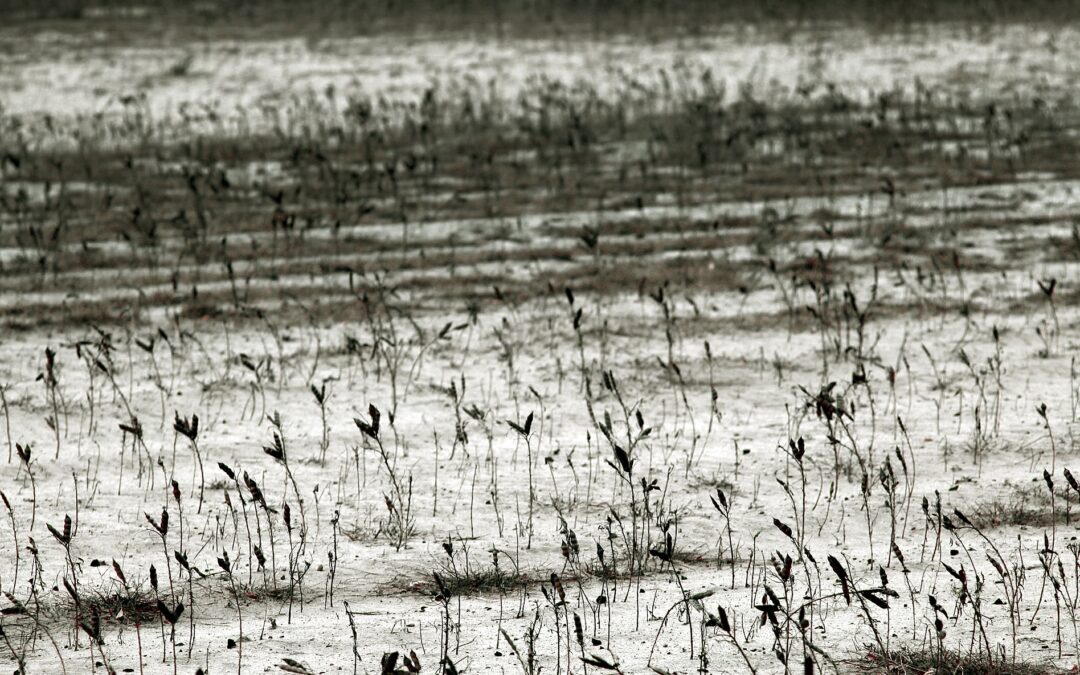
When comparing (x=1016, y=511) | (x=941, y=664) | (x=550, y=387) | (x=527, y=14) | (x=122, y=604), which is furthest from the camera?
(x=527, y=14)

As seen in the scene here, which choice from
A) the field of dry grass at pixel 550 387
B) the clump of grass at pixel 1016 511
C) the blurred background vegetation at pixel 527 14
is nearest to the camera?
the field of dry grass at pixel 550 387

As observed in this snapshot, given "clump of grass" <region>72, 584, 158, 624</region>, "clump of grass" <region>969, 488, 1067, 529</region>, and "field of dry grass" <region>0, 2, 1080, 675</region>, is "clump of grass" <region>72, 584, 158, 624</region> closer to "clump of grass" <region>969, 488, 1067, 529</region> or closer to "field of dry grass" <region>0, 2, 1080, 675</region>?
"field of dry grass" <region>0, 2, 1080, 675</region>

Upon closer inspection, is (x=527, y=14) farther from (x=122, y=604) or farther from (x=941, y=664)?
(x=941, y=664)

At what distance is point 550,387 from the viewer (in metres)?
6.39

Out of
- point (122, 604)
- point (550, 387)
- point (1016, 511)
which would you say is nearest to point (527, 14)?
point (550, 387)

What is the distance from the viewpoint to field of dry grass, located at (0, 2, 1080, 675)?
394 cm

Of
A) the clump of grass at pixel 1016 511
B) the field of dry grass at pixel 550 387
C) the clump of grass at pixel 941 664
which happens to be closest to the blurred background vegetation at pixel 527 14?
the field of dry grass at pixel 550 387

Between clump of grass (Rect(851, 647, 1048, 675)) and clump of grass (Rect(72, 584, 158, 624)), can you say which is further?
clump of grass (Rect(72, 584, 158, 624))

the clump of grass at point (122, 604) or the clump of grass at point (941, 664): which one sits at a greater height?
the clump of grass at point (122, 604)

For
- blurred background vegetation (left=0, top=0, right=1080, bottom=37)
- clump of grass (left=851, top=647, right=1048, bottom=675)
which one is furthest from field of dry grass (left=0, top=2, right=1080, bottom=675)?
blurred background vegetation (left=0, top=0, right=1080, bottom=37)

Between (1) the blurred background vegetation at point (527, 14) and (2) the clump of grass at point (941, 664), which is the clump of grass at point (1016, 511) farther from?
(1) the blurred background vegetation at point (527, 14)

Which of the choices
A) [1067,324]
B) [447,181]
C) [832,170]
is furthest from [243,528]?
[832,170]

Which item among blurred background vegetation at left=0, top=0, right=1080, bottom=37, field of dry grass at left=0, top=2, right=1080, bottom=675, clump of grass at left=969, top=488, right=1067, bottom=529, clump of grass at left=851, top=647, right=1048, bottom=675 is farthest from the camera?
blurred background vegetation at left=0, top=0, right=1080, bottom=37

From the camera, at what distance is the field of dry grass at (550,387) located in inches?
155
